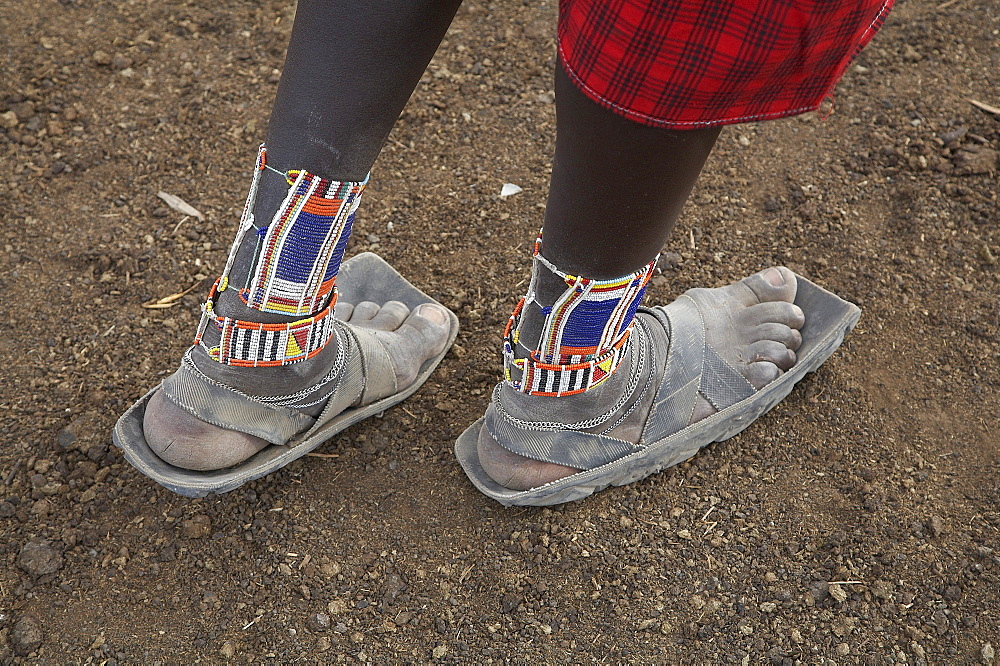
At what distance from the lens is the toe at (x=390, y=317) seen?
1704mm

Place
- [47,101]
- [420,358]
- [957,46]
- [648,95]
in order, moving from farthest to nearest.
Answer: [957,46] < [47,101] < [420,358] < [648,95]

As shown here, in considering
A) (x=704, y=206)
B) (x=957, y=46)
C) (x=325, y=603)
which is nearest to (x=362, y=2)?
(x=325, y=603)

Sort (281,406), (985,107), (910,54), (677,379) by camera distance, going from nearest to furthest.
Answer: (281,406)
(677,379)
(985,107)
(910,54)

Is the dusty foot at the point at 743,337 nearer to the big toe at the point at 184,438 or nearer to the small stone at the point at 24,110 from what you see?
the big toe at the point at 184,438

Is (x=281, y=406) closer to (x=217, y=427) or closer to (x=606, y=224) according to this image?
(x=217, y=427)

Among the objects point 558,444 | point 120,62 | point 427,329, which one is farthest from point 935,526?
point 120,62

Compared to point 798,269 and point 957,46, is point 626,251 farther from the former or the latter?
point 957,46

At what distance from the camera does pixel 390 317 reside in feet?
5.63

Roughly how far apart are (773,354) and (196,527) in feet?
3.80

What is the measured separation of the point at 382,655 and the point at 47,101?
5.96 feet

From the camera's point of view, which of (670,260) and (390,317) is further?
(670,260)

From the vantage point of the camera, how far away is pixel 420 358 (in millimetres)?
1658

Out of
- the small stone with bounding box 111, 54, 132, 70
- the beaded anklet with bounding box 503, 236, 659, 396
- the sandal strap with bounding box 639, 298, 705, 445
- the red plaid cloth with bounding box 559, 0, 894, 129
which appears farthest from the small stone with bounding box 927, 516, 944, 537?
the small stone with bounding box 111, 54, 132, 70

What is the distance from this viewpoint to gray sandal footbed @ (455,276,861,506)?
147 centimetres
